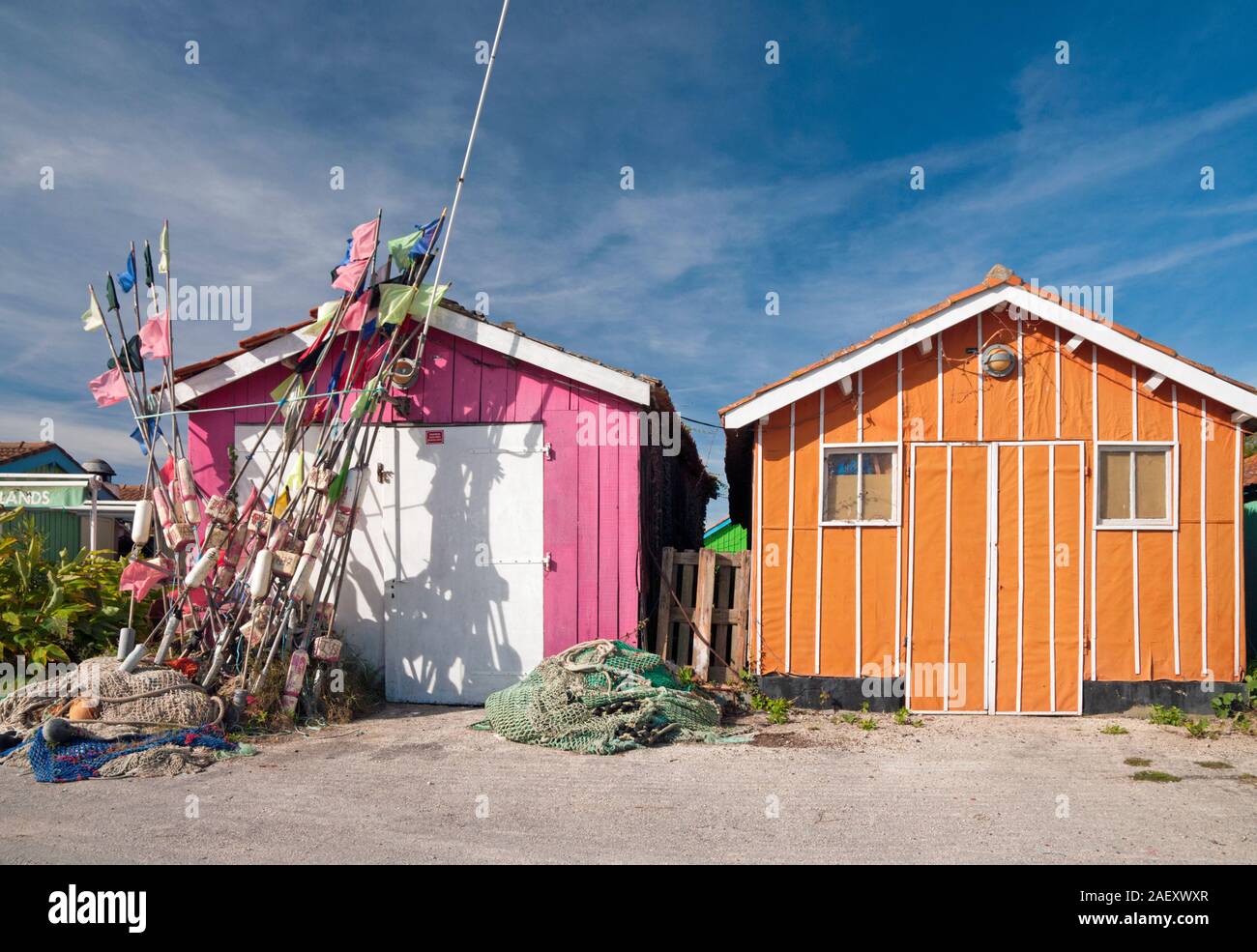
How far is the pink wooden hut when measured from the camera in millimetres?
8508

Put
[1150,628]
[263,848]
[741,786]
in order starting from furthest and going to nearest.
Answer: [1150,628] < [741,786] < [263,848]

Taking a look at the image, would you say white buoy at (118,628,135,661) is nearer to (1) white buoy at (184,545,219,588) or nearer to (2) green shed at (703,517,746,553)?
(1) white buoy at (184,545,219,588)

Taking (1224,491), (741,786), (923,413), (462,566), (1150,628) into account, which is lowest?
(741,786)

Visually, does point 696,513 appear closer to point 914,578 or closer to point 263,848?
point 914,578

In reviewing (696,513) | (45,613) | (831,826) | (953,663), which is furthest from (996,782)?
(696,513)

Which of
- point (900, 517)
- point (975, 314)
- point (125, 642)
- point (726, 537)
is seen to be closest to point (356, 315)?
point (125, 642)

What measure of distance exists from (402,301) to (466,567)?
2732 millimetres

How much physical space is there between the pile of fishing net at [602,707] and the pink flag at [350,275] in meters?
4.15

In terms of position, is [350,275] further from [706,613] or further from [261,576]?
[706,613]

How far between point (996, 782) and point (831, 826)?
5.44ft

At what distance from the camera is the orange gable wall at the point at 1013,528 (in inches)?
319

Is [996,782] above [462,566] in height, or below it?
below

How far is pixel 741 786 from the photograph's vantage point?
5.92m

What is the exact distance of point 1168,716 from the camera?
25.6 ft
